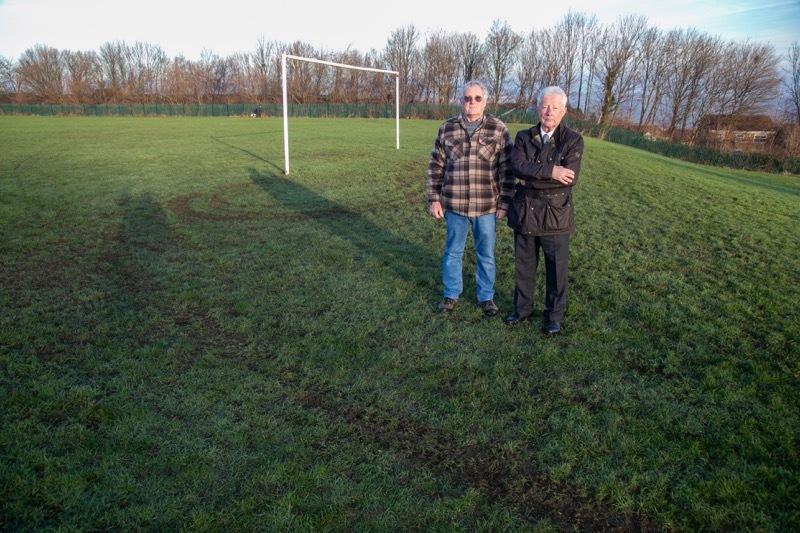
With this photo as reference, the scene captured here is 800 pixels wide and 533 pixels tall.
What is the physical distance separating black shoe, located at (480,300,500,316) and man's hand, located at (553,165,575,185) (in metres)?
1.40

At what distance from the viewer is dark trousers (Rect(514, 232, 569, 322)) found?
13.9ft

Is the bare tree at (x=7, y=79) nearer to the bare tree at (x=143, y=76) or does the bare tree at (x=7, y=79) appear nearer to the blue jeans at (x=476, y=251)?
the bare tree at (x=143, y=76)

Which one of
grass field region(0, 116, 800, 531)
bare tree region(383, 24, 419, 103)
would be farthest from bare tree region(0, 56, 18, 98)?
grass field region(0, 116, 800, 531)

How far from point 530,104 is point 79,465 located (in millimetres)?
65850

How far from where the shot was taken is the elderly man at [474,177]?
441cm

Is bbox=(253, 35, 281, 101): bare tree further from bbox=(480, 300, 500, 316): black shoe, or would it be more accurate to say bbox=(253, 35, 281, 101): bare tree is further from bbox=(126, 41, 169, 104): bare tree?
bbox=(480, 300, 500, 316): black shoe

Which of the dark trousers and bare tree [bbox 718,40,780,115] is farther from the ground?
bare tree [bbox 718,40,780,115]

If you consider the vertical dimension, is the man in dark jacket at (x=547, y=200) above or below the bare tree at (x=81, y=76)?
below

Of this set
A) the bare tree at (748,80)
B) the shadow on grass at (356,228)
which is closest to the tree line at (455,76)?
the bare tree at (748,80)

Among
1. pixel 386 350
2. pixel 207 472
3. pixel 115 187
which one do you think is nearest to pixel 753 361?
pixel 386 350

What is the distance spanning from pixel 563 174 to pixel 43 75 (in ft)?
243

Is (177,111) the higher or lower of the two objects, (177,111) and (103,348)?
the higher

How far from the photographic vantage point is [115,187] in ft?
36.4

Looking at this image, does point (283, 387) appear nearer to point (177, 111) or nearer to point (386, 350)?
point (386, 350)
